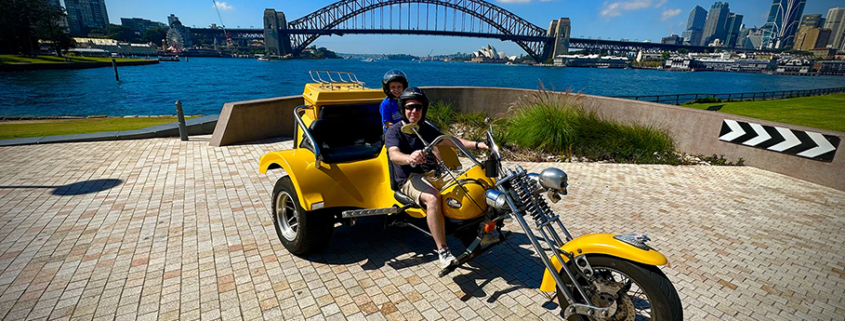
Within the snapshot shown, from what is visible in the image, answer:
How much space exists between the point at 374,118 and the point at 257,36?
487 ft

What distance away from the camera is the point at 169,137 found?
29.7 ft

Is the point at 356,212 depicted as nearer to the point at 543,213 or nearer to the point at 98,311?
the point at 543,213

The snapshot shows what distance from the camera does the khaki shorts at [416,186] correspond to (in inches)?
123

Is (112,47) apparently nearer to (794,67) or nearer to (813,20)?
(794,67)

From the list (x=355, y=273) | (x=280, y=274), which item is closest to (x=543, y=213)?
(x=355, y=273)

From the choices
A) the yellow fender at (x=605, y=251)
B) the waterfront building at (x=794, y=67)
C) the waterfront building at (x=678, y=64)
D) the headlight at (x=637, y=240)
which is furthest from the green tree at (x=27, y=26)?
the waterfront building at (x=794, y=67)

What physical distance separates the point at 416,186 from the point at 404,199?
0.61 feet

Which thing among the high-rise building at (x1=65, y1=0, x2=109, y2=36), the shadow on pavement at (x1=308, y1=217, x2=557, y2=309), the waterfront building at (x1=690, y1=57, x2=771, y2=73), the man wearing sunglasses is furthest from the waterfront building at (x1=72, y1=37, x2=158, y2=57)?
the waterfront building at (x1=690, y1=57, x2=771, y2=73)

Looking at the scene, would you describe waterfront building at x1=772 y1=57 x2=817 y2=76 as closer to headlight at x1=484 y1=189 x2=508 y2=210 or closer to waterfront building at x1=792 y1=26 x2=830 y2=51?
waterfront building at x1=792 y1=26 x2=830 y2=51

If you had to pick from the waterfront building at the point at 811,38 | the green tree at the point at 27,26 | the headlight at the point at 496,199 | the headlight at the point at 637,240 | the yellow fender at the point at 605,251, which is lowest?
the yellow fender at the point at 605,251

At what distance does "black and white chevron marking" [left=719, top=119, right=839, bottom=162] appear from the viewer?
6.14 metres

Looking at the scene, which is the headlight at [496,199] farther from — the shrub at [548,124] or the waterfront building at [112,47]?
the waterfront building at [112,47]

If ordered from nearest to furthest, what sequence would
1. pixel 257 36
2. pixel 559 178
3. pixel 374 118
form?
1. pixel 559 178
2. pixel 374 118
3. pixel 257 36

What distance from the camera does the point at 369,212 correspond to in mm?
3312
